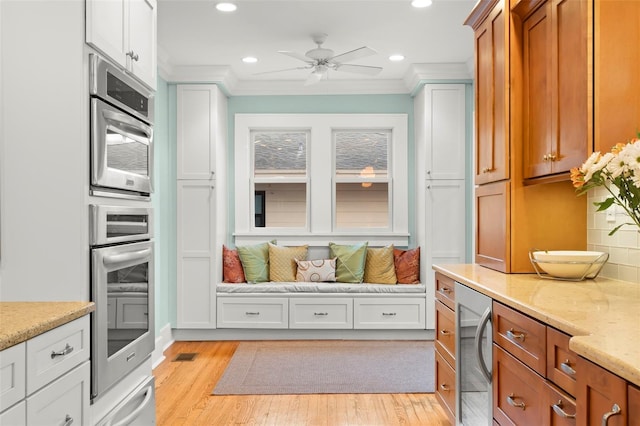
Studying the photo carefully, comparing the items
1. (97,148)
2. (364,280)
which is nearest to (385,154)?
(364,280)

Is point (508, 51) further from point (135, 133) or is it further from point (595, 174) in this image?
point (135, 133)

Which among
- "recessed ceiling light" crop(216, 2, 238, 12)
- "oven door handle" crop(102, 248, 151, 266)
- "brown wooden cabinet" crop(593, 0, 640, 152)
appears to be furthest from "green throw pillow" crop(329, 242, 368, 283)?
"brown wooden cabinet" crop(593, 0, 640, 152)

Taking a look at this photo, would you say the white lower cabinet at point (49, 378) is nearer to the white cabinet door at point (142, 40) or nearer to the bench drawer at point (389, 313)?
the white cabinet door at point (142, 40)

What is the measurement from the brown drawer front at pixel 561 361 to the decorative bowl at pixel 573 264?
0.89 meters

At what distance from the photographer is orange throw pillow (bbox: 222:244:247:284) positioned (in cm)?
512

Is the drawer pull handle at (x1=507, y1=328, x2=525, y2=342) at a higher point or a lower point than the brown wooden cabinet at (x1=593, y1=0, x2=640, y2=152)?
lower

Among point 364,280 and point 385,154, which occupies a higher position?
point 385,154

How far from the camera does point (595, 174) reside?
1759 mm

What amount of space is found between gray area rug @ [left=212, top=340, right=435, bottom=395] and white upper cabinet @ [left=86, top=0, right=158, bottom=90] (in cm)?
228

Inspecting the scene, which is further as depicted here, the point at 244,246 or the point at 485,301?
the point at 244,246

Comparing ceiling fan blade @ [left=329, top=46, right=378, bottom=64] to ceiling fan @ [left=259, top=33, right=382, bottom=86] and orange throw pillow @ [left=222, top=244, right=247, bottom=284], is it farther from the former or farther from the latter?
orange throw pillow @ [left=222, top=244, right=247, bottom=284]

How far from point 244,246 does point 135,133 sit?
311cm

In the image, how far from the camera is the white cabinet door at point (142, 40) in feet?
7.46

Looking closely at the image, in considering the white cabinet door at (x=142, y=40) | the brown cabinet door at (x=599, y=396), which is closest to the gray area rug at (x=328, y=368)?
the white cabinet door at (x=142, y=40)
